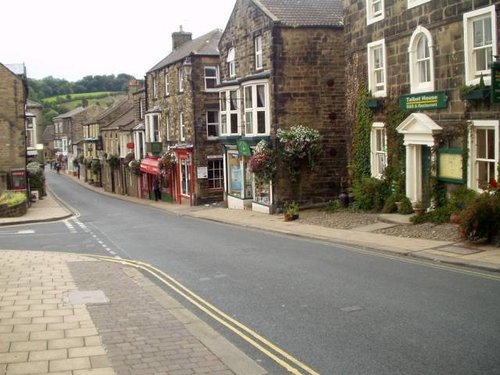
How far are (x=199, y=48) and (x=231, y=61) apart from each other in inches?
288

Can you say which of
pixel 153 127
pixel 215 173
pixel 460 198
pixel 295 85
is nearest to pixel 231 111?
pixel 295 85

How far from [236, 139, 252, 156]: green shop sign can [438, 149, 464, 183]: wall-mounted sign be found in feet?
41.9

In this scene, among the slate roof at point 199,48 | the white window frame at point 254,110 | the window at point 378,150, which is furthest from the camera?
the slate roof at point 199,48

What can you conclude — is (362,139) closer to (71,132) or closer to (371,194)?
(371,194)

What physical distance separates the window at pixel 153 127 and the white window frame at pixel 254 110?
18.1 m

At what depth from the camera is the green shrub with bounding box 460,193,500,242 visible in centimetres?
1453

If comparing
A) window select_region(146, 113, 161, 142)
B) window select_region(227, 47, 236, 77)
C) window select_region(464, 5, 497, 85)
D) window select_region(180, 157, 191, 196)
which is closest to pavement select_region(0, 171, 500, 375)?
window select_region(464, 5, 497, 85)

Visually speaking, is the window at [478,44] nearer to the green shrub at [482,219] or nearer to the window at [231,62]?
the green shrub at [482,219]

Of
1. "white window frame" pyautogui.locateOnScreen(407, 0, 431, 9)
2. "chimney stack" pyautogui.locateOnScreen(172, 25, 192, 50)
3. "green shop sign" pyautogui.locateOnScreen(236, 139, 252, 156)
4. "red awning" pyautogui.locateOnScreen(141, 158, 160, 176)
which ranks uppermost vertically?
"chimney stack" pyautogui.locateOnScreen(172, 25, 192, 50)

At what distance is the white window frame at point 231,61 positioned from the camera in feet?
108

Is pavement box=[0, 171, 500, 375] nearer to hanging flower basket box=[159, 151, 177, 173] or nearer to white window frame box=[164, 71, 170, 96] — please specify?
hanging flower basket box=[159, 151, 177, 173]

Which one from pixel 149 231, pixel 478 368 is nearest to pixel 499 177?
pixel 478 368

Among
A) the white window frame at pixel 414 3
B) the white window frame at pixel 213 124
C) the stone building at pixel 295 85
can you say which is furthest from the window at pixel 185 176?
the white window frame at pixel 414 3

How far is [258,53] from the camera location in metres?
29.8
